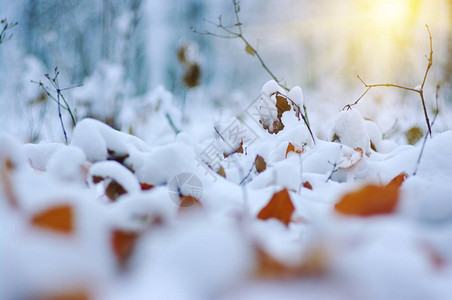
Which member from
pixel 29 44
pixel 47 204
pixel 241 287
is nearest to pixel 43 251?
pixel 47 204

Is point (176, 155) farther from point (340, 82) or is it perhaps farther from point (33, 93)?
point (340, 82)

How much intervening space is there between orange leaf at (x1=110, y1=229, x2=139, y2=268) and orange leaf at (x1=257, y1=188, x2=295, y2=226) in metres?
0.22

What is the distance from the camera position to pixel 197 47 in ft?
22.8

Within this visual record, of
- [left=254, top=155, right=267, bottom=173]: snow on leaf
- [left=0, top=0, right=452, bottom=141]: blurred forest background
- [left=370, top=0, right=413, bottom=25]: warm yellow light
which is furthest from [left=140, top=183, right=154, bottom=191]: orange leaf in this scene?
[left=370, top=0, right=413, bottom=25]: warm yellow light

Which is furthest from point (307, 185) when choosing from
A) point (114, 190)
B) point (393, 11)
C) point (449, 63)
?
point (393, 11)

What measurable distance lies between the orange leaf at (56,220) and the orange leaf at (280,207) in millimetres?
301

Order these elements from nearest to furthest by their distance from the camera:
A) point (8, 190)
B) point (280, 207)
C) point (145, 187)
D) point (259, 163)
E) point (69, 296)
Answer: point (69, 296) < point (8, 190) < point (280, 207) < point (145, 187) < point (259, 163)

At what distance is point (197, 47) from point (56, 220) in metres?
6.99

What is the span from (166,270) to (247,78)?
44.9ft

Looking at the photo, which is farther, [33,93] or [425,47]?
[425,47]

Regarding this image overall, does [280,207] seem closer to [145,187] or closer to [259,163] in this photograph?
[145,187]

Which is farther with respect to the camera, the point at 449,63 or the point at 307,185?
the point at 449,63

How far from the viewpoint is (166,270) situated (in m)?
0.33

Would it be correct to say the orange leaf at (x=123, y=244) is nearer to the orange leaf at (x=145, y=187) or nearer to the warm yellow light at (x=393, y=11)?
the orange leaf at (x=145, y=187)
